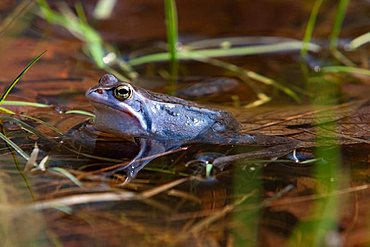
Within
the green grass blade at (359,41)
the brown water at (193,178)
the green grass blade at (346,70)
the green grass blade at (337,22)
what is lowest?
the brown water at (193,178)

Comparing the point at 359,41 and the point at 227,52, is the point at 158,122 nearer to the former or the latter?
the point at 227,52

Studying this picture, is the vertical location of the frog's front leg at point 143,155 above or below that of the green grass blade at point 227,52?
below

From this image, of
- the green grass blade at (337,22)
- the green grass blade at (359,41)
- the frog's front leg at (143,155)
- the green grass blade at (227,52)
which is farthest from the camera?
the green grass blade at (359,41)

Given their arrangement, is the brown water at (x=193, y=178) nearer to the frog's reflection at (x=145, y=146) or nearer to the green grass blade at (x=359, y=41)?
the frog's reflection at (x=145, y=146)

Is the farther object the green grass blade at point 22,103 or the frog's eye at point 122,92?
the green grass blade at point 22,103

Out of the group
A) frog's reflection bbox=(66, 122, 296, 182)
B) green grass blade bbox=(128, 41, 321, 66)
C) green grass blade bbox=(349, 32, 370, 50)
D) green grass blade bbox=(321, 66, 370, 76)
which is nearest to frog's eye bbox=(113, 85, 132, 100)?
frog's reflection bbox=(66, 122, 296, 182)

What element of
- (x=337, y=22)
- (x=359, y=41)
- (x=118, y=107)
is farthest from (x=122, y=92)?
(x=359, y=41)

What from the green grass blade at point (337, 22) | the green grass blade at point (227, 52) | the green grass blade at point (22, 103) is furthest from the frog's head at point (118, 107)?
the green grass blade at point (337, 22)
